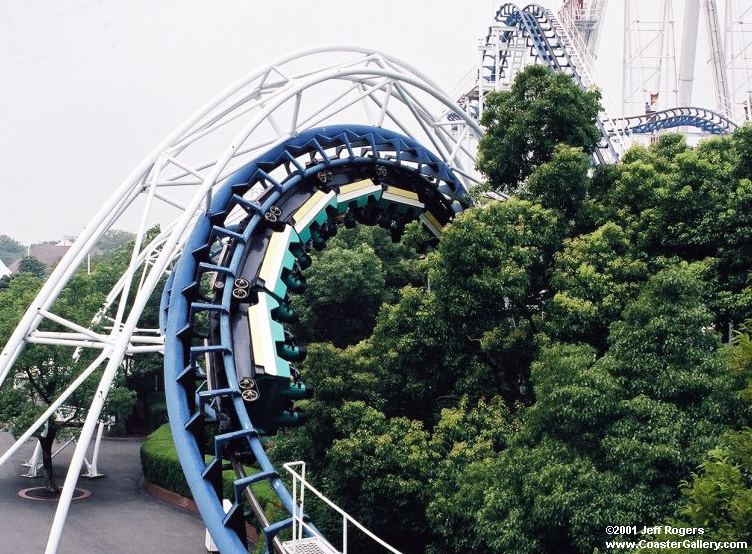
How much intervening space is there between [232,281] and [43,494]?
13.7 meters

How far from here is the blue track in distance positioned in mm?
14523

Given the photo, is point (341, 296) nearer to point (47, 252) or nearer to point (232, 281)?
point (232, 281)

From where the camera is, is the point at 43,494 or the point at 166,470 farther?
the point at 166,470

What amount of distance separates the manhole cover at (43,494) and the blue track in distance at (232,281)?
912cm

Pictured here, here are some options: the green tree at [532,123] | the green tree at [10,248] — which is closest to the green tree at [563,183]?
the green tree at [532,123]

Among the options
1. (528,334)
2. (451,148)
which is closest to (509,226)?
(528,334)

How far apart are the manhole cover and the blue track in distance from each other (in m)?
9.12

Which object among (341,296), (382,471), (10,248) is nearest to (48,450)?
(341,296)

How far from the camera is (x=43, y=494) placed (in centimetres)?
2683

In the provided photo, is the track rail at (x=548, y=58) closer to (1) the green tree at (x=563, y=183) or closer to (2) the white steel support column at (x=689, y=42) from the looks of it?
(2) the white steel support column at (x=689, y=42)

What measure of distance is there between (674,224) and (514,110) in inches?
189

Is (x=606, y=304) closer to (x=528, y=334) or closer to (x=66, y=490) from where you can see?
(x=528, y=334)

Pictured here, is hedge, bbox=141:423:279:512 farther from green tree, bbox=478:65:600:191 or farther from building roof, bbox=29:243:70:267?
building roof, bbox=29:243:70:267

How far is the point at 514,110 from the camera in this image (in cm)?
2109
